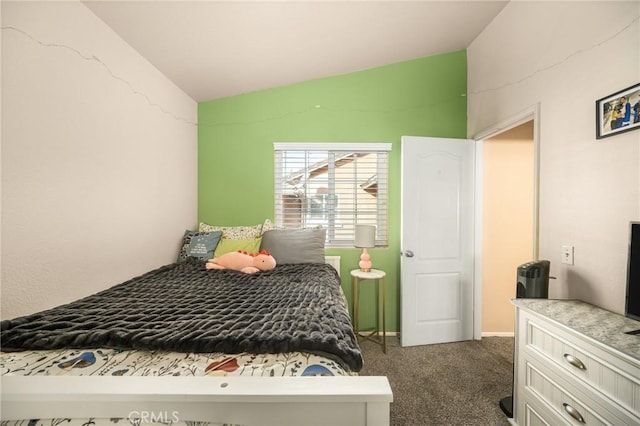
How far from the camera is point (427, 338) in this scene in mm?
2721

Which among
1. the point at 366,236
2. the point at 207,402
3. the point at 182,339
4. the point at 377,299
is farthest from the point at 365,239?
the point at 207,402

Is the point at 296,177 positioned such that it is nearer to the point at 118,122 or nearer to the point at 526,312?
the point at 118,122

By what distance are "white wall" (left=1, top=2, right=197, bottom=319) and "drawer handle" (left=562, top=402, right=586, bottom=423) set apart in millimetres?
2502

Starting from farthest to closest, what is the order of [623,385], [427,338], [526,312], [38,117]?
[427,338] → [526,312] → [38,117] → [623,385]

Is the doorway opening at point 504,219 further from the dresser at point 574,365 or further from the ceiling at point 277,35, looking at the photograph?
the dresser at point 574,365

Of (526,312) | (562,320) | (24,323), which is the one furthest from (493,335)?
(24,323)

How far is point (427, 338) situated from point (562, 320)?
1.59 meters

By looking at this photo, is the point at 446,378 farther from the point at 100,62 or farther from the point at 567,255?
the point at 100,62

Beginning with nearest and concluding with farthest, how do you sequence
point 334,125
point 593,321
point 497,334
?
point 593,321 → point 497,334 → point 334,125

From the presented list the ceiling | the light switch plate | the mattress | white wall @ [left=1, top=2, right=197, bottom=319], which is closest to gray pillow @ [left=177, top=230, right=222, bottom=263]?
white wall @ [left=1, top=2, right=197, bottom=319]

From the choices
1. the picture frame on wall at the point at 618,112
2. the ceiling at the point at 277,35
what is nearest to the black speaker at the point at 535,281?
the picture frame on wall at the point at 618,112

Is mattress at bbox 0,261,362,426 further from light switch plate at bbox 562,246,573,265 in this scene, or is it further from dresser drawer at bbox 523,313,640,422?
light switch plate at bbox 562,246,573,265

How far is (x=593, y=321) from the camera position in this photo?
1.29 meters

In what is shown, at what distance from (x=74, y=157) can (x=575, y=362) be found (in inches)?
104
